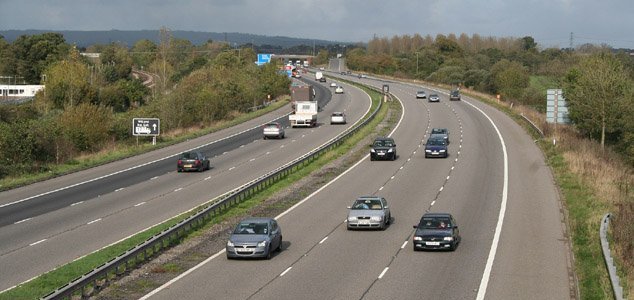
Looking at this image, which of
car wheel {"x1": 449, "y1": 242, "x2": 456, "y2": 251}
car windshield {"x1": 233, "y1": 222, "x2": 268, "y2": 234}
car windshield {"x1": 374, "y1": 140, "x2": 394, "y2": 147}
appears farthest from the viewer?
car windshield {"x1": 374, "y1": 140, "x2": 394, "y2": 147}

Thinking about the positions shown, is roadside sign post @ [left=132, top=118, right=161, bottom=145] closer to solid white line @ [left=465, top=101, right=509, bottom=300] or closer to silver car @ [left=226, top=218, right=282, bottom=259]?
solid white line @ [left=465, top=101, right=509, bottom=300]

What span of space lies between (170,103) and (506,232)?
199 ft

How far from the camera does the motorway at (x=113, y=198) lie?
3294 cm

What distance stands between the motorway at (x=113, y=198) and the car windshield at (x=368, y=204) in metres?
8.41

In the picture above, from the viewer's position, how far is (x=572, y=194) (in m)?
47.0

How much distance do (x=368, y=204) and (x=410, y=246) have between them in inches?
196

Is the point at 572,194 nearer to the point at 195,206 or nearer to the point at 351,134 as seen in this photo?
the point at 195,206

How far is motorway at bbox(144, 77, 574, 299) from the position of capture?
2567 centimetres

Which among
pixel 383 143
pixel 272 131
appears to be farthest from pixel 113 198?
pixel 272 131

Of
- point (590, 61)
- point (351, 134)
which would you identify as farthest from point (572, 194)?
point (590, 61)

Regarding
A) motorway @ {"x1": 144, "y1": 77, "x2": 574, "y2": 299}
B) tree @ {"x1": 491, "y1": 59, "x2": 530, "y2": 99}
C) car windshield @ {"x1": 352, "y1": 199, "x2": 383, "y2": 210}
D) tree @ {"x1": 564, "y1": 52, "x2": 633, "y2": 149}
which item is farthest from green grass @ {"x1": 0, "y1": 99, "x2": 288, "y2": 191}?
tree @ {"x1": 491, "y1": 59, "x2": 530, "y2": 99}

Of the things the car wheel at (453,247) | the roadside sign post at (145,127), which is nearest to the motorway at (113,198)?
the roadside sign post at (145,127)

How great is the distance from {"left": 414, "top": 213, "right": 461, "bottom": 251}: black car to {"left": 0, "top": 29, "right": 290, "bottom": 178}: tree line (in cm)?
3241

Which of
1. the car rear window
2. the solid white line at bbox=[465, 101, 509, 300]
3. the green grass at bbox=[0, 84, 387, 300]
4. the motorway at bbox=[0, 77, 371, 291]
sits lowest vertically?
the motorway at bbox=[0, 77, 371, 291]
